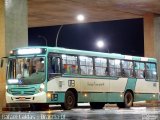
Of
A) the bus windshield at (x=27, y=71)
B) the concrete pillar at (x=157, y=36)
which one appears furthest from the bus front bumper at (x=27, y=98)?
the concrete pillar at (x=157, y=36)

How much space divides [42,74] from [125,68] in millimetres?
7245

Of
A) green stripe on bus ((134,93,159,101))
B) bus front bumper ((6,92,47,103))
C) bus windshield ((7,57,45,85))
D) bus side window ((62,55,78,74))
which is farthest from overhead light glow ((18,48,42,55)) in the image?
green stripe on bus ((134,93,159,101))

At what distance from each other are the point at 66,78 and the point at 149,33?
1869 centimetres

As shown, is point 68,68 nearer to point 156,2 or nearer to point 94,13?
point 156,2

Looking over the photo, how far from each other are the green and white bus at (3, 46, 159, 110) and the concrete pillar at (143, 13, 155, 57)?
39.7 feet

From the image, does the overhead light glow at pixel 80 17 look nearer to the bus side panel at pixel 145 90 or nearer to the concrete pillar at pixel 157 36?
the concrete pillar at pixel 157 36

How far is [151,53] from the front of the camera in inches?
1720

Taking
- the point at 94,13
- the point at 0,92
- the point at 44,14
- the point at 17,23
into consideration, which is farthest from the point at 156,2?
the point at 0,92

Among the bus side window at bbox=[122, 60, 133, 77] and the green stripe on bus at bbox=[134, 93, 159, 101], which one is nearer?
the bus side window at bbox=[122, 60, 133, 77]

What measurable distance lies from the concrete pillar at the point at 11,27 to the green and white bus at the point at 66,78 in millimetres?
2599

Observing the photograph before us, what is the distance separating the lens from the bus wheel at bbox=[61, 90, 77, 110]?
85.1 ft

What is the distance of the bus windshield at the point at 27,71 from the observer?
25116 millimetres

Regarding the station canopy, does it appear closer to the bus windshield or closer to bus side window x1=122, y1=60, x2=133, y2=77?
bus side window x1=122, y1=60, x2=133, y2=77

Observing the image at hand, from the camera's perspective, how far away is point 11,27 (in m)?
29.3
